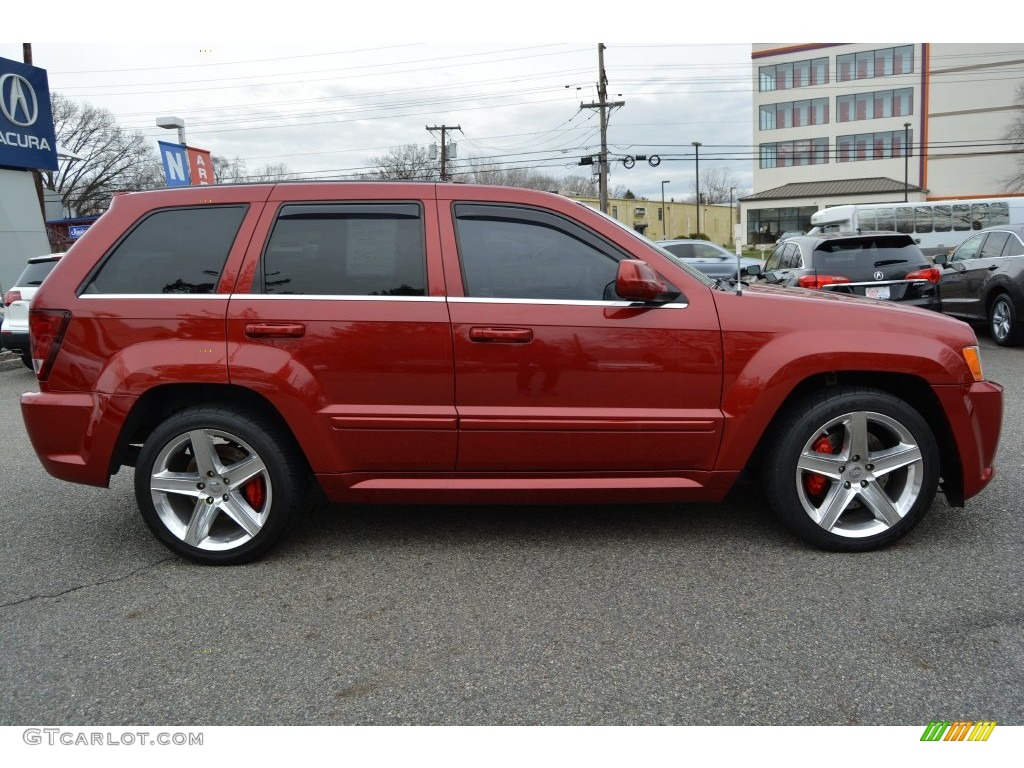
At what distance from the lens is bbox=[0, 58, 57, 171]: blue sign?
17.1 meters

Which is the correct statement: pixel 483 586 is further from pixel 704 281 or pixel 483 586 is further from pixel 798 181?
pixel 798 181

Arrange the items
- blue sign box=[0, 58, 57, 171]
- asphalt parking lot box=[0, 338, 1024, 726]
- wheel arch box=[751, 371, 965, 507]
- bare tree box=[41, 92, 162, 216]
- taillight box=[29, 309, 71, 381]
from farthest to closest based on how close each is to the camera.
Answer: bare tree box=[41, 92, 162, 216]
blue sign box=[0, 58, 57, 171]
wheel arch box=[751, 371, 965, 507]
taillight box=[29, 309, 71, 381]
asphalt parking lot box=[0, 338, 1024, 726]

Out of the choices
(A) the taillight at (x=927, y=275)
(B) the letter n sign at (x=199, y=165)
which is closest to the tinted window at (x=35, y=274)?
(B) the letter n sign at (x=199, y=165)

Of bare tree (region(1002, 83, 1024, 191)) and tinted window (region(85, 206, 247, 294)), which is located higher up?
bare tree (region(1002, 83, 1024, 191))

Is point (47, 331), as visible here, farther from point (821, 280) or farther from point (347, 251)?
point (821, 280)

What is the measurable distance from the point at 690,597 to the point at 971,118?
236 feet

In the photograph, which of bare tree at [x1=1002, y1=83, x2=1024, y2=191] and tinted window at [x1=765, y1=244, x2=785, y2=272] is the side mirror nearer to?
tinted window at [x1=765, y1=244, x2=785, y2=272]

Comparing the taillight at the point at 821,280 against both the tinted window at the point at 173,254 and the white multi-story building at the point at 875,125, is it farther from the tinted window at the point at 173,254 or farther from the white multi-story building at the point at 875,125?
the white multi-story building at the point at 875,125

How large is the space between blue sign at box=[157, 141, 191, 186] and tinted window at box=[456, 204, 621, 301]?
35.5 ft

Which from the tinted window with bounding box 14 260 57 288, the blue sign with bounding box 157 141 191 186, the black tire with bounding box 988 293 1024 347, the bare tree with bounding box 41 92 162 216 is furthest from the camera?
the bare tree with bounding box 41 92 162 216

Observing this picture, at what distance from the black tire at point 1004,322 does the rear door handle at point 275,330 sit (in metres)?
10.00

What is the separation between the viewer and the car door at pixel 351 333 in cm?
364

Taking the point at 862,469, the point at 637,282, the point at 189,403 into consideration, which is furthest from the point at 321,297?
the point at 862,469
